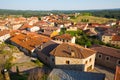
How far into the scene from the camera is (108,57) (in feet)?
127

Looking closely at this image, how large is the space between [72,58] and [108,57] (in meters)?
10.2

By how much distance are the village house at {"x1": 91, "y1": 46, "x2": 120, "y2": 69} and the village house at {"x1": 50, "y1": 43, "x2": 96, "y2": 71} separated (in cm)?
414

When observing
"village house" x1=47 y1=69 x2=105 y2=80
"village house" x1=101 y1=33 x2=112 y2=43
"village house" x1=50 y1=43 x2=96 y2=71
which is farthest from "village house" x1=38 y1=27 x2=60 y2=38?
"village house" x1=47 y1=69 x2=105 y2=80

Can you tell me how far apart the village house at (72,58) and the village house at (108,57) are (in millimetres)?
4144

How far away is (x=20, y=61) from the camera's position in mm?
41469

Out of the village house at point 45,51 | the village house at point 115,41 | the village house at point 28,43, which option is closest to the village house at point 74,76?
the village house at point 45,51

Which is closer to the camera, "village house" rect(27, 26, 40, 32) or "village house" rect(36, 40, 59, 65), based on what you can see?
"village house" rect(36, 40, 59, 65)

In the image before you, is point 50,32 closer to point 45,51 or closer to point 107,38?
point 107,38

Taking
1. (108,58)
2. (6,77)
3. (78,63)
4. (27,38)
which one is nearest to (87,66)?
(78,63)

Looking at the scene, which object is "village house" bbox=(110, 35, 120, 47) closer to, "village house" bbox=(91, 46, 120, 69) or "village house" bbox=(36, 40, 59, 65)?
"village house" bbox=(91, 46, 120, 69)

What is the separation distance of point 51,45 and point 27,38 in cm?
1580

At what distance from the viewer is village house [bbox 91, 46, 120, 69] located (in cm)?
3744

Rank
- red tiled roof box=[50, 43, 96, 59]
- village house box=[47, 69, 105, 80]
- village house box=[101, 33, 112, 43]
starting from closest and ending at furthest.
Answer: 1. village house box=[47, 69, 105, 80]
2. red tiled roof box=[50, 43, 96, 59]
3. village house box=[101, 33, 112, 43]

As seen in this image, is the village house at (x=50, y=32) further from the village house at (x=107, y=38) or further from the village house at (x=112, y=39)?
the village house at (x=112, y=39)
